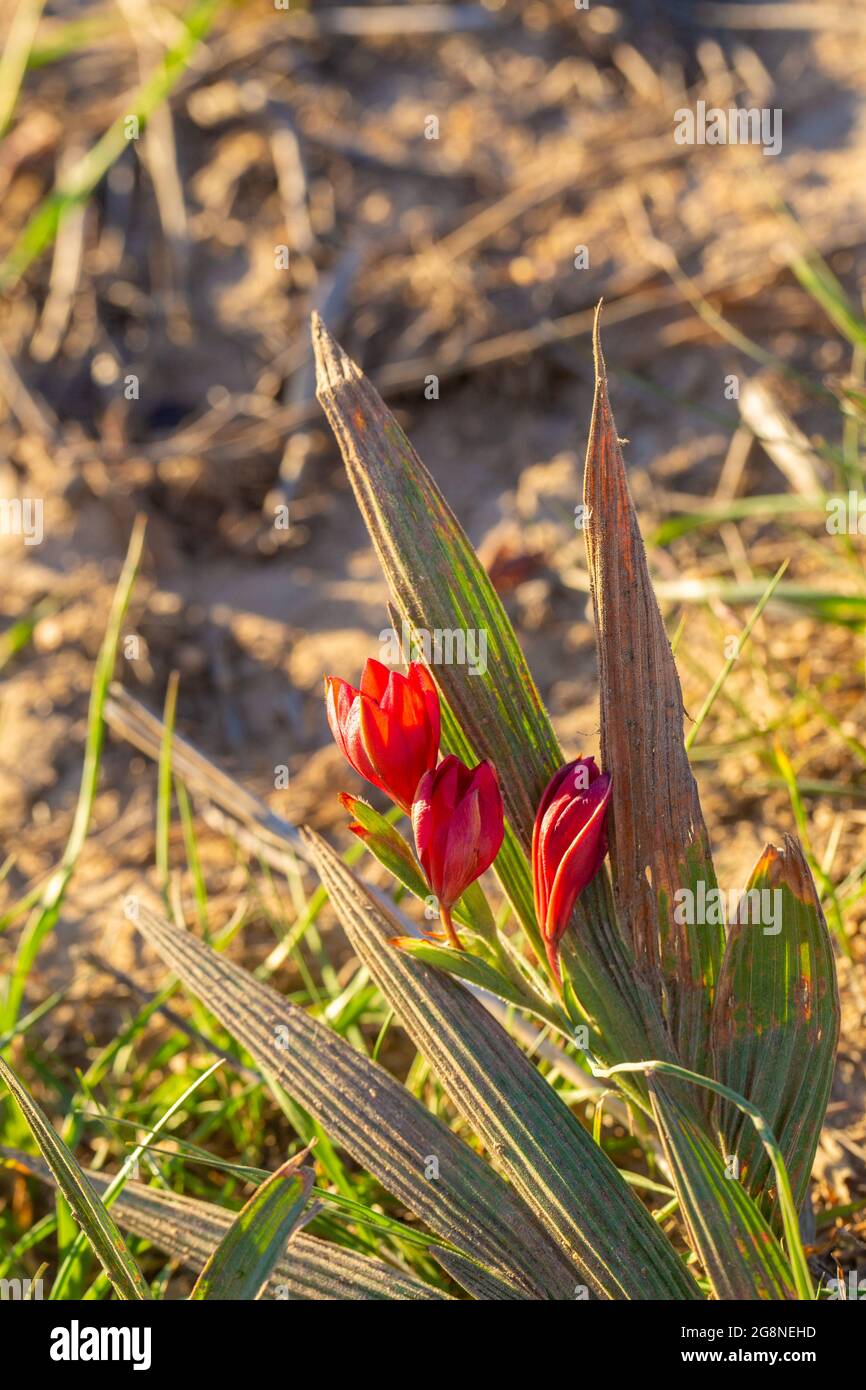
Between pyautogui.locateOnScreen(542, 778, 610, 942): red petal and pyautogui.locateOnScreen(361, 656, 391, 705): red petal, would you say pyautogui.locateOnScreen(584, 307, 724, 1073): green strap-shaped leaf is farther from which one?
pyautogui.locateOnScreen(361, 656, 391, 705): red petal

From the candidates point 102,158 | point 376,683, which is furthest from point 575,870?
point 102,158

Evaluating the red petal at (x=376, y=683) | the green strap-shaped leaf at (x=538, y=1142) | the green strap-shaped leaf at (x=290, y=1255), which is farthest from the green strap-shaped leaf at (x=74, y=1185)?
the red petal at (x=376, y=683)

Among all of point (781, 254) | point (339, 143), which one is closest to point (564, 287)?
point (781, 254)

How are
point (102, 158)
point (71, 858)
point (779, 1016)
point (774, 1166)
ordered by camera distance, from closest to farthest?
point (774, 1166) < point (779, 1016) < point (71, 858) < point (102, 158)

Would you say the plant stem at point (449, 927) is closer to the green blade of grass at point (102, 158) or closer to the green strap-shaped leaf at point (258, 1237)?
the green strap-shaped leaf at point (258, 1237)

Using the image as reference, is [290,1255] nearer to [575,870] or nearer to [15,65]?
[575,870]

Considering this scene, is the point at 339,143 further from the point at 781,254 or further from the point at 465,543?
the point at 465,543
